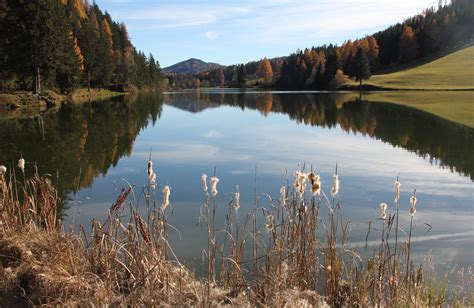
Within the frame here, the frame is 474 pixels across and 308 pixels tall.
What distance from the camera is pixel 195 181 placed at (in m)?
11.9

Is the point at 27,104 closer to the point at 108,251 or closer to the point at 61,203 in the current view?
the point at 61,203

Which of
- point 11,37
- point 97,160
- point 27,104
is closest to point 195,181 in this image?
point 97,160

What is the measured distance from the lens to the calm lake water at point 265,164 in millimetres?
8281

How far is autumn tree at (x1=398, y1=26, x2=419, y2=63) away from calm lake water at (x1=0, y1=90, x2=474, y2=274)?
351ft

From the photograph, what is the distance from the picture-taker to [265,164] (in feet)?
46.4

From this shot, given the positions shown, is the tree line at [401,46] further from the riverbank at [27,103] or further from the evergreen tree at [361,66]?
the riverbank at [27,103]

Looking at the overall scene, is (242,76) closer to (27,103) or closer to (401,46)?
(401,46)

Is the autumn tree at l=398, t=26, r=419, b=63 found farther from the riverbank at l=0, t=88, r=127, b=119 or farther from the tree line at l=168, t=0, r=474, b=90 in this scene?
the riverbank at l=0, t=88, r=127, b=119

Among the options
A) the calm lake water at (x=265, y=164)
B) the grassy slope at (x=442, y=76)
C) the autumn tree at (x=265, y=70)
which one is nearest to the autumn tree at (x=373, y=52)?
the grassy slope at (x=442, y=76)

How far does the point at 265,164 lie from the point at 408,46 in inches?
4851

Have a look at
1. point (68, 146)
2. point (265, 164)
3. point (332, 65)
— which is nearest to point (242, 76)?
point (332, 65)

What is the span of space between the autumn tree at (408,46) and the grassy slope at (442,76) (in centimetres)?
1209

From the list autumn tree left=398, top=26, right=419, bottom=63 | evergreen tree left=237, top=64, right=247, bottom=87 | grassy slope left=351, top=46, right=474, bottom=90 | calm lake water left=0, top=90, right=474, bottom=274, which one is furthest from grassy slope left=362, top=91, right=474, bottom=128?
evergreen tree left=237, top=64, right=247, bottom=87

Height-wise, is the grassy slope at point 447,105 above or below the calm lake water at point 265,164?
above
